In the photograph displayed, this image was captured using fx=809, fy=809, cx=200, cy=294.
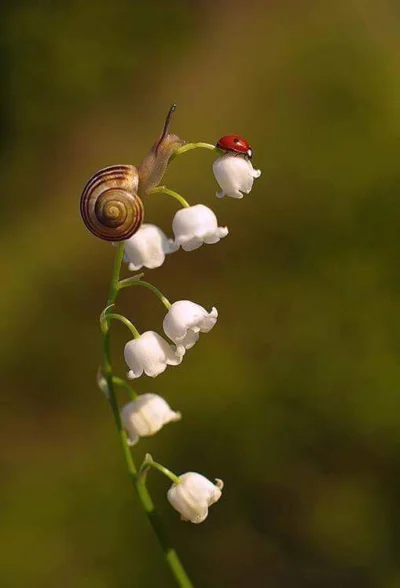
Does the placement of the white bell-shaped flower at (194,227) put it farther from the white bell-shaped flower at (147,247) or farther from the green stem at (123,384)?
the green stem at (123,384)

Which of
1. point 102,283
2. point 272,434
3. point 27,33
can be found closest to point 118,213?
point 272,434

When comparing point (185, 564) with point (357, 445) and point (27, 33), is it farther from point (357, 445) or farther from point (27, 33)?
point (27, 33)

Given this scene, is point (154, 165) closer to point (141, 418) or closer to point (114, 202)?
point (114, 202)

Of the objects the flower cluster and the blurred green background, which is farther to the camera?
the blurred green background

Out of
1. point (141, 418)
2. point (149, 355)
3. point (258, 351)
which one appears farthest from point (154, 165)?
point (258, 351)

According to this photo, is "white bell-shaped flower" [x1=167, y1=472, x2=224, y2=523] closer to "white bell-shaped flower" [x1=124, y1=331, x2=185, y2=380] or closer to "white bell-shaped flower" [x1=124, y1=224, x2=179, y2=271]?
"white bell-shaped flower" [x1=124, y1=331, x2=185, y2=380]

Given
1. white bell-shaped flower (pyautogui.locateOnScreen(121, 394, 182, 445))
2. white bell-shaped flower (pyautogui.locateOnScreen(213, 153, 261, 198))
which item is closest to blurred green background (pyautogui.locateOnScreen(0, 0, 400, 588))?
white bell-shaped flower (pyautogui.locateOnScreen(121, 394, 182, 445))
